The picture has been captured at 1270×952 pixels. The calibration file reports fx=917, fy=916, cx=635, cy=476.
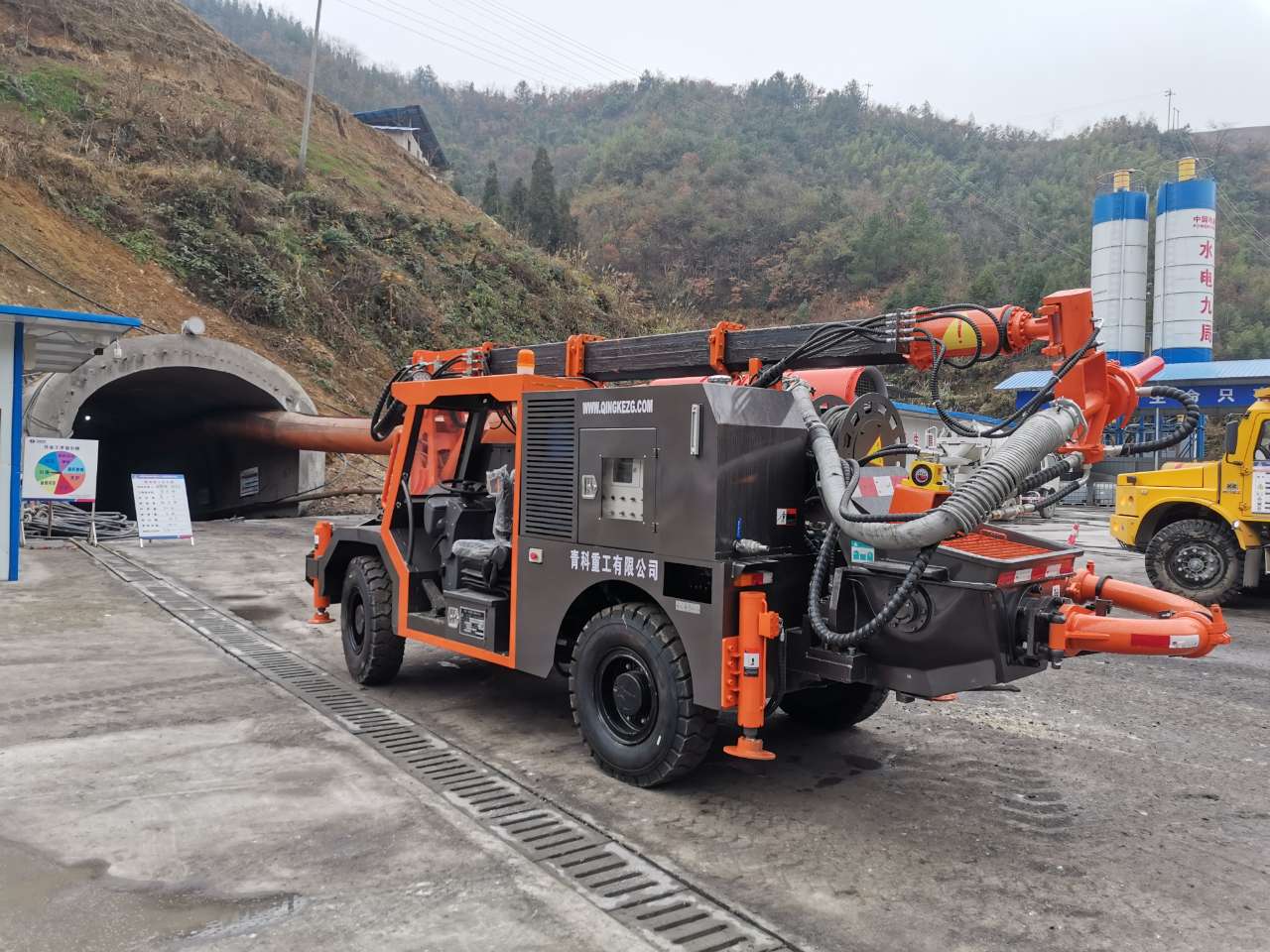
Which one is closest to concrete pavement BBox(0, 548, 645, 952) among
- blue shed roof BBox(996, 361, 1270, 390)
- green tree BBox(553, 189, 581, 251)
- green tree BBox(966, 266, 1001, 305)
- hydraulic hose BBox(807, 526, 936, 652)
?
hydraulic hose BBox(807, 526, 936, 652)

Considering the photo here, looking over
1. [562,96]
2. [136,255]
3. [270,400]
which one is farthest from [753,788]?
[562,96]

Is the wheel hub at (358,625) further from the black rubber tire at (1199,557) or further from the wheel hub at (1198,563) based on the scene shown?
the wheel hub at (1198,563)

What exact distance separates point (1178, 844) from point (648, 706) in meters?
2.57

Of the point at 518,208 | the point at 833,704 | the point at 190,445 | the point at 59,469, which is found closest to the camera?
the point at 833,704

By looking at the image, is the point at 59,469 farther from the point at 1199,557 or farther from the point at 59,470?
the point at 1199,557

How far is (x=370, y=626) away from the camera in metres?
6.60

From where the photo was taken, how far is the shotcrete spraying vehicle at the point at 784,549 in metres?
4.06

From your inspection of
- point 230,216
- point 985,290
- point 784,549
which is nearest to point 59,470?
point 784,549

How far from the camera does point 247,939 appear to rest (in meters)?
3.31

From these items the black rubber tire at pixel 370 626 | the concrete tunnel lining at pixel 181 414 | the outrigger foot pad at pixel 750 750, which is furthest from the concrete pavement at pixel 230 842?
the concrete tunnel lining at pixel 181 414

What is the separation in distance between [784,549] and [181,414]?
19.9 m

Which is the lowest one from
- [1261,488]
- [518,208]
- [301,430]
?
[1261,488]

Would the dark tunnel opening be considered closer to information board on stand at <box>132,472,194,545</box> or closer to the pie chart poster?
information board on stand at <box>132,472,194,545</box>

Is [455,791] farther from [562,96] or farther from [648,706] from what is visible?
[562,96]
